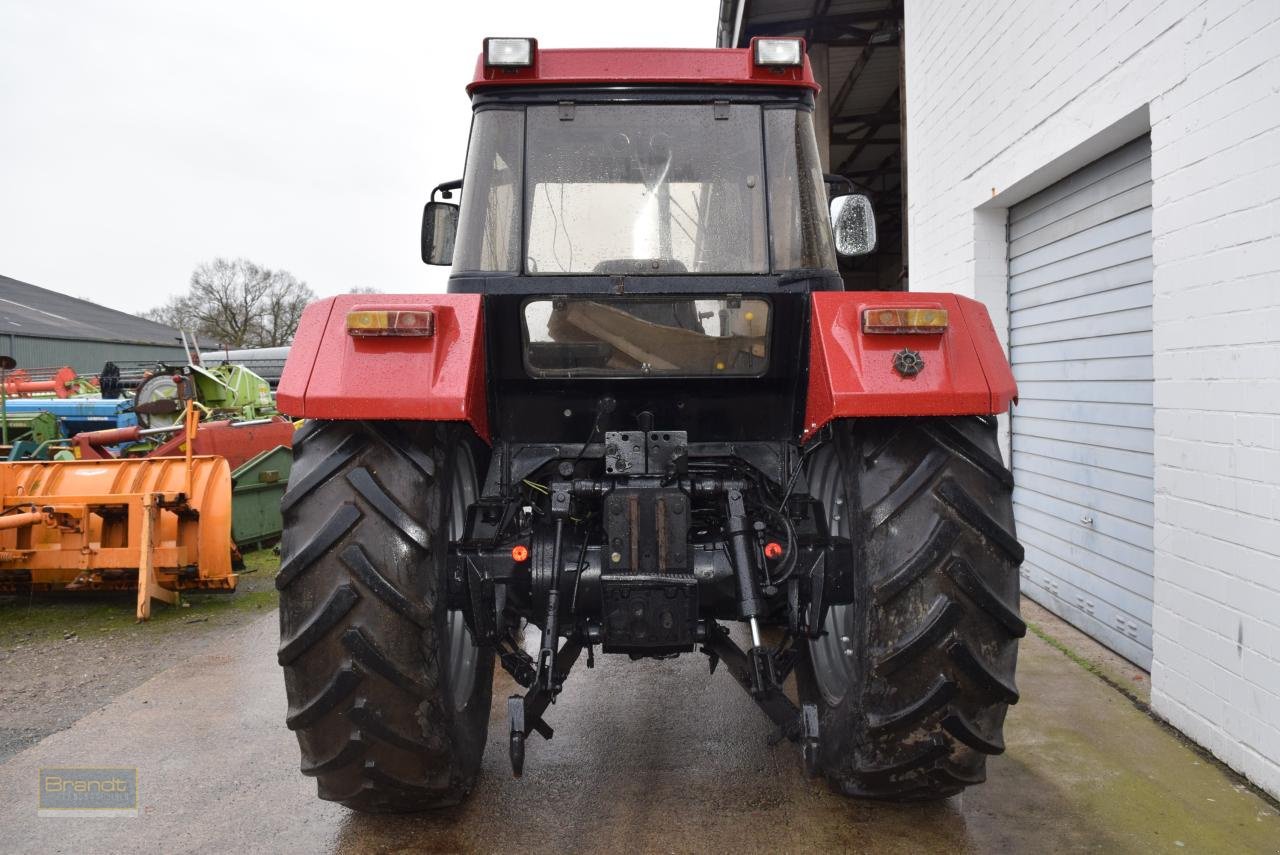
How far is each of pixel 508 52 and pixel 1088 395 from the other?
348cm

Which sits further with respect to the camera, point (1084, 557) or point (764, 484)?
point (1084, 557)

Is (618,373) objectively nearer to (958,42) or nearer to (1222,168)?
(1222,168)

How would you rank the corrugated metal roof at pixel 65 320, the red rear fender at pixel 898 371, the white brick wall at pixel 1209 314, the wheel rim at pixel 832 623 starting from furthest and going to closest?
the corrugated metal roof at pixel 65 320 < the white brick wall at pixel 1209 314 < the wheel rim at pixel 832 623 < the red rear fender at pixel 898 371

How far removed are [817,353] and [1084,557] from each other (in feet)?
10.0

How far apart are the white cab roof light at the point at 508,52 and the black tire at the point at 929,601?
1611 millimetres

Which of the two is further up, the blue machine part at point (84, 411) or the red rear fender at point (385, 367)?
the red rear fender at point (385, 367)

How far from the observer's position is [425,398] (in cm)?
238

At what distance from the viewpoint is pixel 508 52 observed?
117 inches

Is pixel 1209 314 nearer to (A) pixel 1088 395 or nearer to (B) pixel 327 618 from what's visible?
(A) pixel 1088 395

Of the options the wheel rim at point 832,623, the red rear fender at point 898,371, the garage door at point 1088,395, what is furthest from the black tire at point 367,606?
the garage door at point 1088,395

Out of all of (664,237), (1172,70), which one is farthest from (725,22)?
(664,237)

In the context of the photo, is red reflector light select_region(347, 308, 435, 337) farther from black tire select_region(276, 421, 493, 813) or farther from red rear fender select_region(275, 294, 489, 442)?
black tire select_region(276, 421, 493, 813)

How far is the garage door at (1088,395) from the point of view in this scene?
4.23 metres

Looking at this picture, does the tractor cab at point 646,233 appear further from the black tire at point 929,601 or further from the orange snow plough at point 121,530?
the orange snow plough at point 121,530
